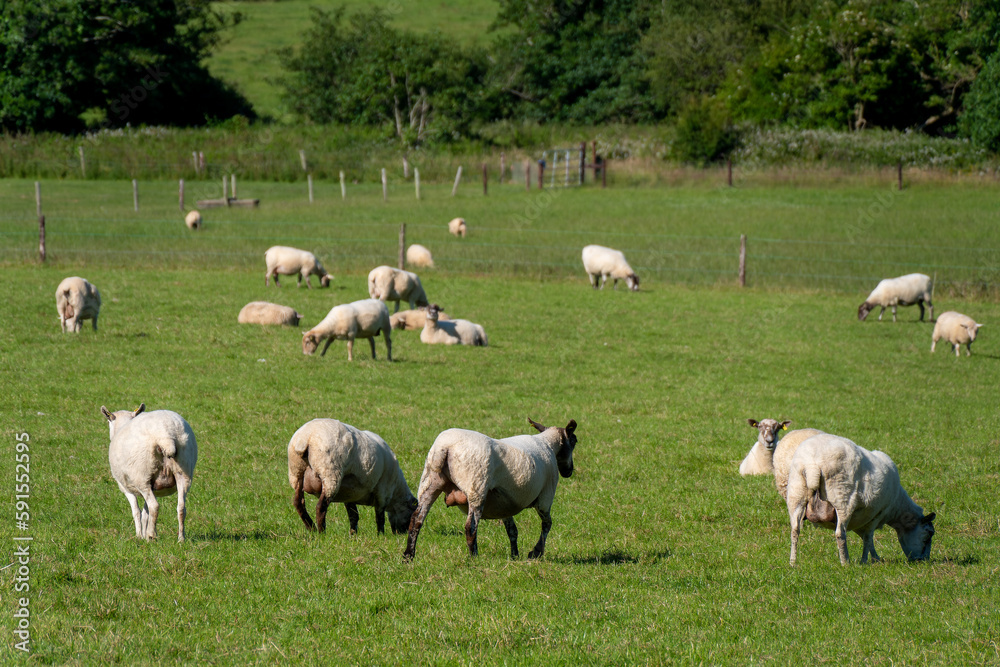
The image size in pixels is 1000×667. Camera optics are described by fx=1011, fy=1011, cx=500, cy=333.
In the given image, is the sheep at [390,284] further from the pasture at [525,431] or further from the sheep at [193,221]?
the sheep at [193,221]

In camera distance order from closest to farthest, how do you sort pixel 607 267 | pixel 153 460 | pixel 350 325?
1. pixel 153 460
2. pixel 350 325
3. pixel 607 267

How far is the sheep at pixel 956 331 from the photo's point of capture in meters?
19.6

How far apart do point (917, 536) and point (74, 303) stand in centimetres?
1397

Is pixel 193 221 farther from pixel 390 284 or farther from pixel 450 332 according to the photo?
pixel 450 332

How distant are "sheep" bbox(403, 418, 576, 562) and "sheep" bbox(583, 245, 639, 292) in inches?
725

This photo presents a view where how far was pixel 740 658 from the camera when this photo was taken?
5.98m

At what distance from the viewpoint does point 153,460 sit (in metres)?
7.82

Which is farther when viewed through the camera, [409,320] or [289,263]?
[289,263]

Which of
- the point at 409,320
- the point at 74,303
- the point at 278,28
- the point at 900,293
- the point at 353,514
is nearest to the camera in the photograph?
the point at 353,514

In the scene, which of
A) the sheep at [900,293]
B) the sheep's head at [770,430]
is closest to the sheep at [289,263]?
the sheep at [900,293]

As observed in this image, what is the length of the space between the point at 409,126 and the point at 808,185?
23.1m

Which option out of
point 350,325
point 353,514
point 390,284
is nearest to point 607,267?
point 390,284

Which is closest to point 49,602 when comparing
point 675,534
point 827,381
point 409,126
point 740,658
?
point 740,658

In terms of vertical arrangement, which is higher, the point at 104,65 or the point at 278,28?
the point at 278,28
